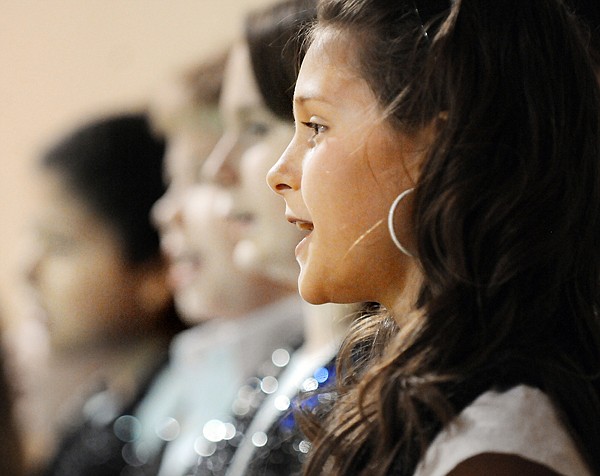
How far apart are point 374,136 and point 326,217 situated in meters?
0.06

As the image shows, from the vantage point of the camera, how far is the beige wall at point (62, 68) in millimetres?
1848

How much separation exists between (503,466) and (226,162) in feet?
2.41

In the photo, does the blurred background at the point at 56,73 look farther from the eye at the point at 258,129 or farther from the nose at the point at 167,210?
the eye at the point at 258,129

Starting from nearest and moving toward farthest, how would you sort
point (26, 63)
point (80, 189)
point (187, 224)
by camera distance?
point (187, 224) → point (80, 189) → point (26, 63)

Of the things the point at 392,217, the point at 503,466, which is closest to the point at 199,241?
the point at 392,217

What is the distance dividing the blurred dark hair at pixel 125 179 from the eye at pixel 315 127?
1113 millimetres

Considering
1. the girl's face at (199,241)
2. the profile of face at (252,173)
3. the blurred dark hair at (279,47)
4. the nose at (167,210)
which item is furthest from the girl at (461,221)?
the nose at (167,210)

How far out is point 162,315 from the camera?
189 centimetres

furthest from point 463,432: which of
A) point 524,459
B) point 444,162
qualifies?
point 444,162

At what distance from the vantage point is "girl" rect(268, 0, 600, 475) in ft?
2.14

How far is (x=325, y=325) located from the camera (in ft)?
3.92

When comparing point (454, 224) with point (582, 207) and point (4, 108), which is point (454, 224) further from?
point (4, 108)

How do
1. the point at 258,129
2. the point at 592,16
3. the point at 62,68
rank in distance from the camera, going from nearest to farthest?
the point at 592,16 → the point at 258,129 → the point at 62,68

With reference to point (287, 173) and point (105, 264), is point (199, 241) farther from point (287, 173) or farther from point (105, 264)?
point (287, 173)
